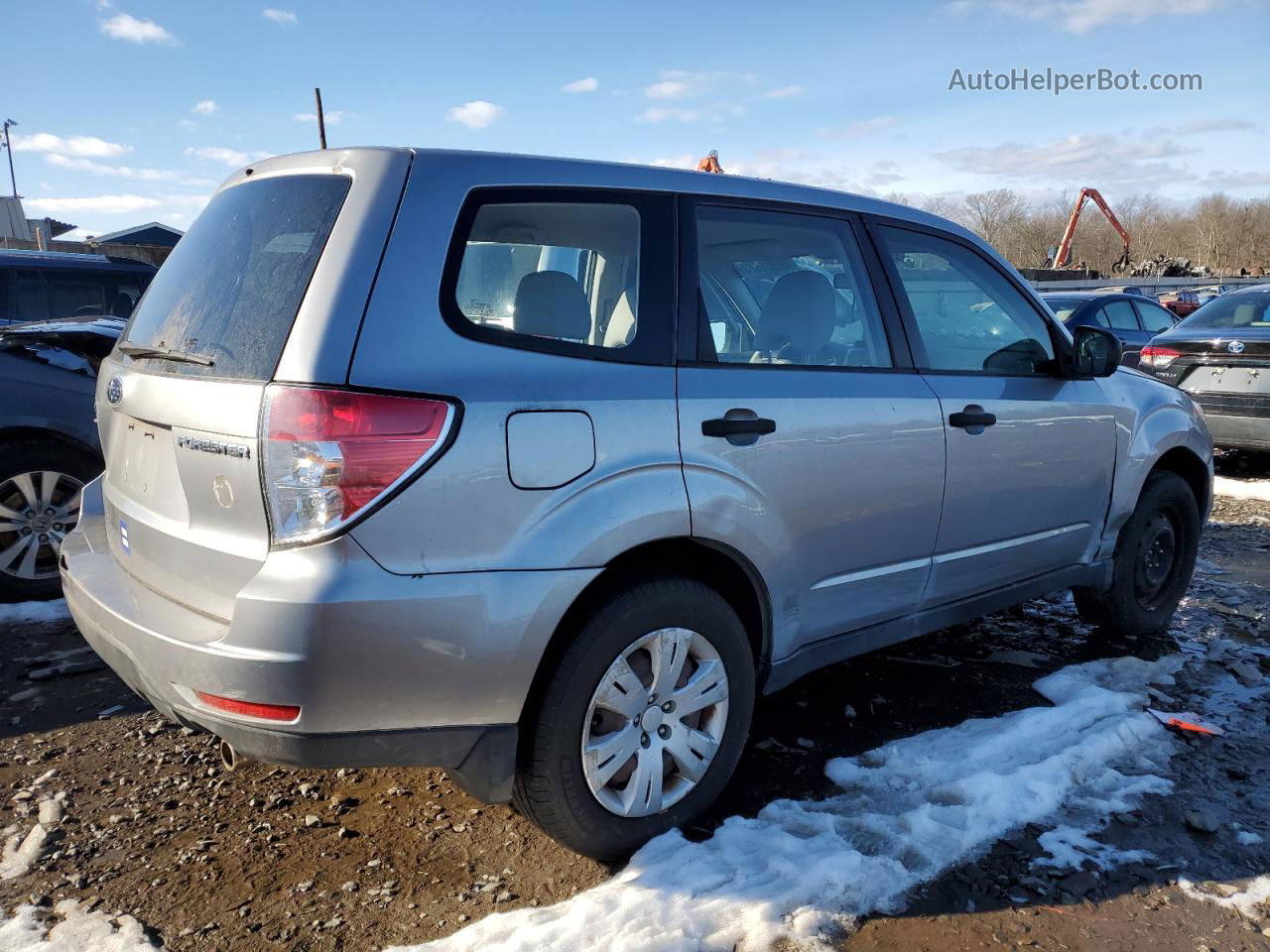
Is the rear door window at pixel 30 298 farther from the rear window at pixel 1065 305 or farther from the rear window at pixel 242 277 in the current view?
the rear window at pixel 1065 305

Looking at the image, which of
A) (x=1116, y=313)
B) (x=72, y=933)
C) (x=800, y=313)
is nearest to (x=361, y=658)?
(x=72, y=933)

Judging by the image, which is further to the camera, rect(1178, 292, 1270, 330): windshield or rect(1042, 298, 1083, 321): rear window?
rect(1042, 298, 1083, 321): rear window

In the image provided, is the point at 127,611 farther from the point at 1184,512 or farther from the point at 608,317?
the point at 1184,512

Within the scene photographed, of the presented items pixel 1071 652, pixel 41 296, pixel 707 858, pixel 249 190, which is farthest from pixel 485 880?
pixel 41 296

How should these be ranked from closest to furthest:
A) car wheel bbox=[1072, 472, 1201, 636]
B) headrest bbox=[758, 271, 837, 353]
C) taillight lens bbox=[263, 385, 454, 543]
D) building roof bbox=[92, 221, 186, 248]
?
taillight lens bbox=[263, 385, 454, 543]
headrest bbox=[758, 271, 837, 353]
car wheel bbox=[1072, 472, 1201, 636]
building roof bbox=[92, 221, 186, 248]

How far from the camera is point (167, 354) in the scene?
8.49 feet

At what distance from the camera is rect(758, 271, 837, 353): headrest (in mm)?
3133

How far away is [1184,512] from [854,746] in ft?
7.92

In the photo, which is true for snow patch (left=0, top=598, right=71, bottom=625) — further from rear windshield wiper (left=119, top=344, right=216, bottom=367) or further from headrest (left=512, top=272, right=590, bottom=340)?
headrest (left=512, top=272, right=590, bottom=340)

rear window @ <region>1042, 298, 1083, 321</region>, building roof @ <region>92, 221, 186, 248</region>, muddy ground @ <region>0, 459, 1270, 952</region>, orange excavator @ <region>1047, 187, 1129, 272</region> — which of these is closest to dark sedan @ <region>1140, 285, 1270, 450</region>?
rear window @ <region>1042, 298, 1083, 321</region>

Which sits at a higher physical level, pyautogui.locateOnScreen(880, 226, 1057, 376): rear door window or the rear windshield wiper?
pyautogui.locateOnScreen(880, 226, 1057, 376): rear door window

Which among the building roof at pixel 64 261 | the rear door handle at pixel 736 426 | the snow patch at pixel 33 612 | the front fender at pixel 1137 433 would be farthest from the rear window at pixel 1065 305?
the snow patch at pixel 33 612

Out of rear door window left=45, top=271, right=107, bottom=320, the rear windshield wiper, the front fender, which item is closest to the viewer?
the rear windshield wiper

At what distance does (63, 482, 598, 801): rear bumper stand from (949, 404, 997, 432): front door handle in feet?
5.40
